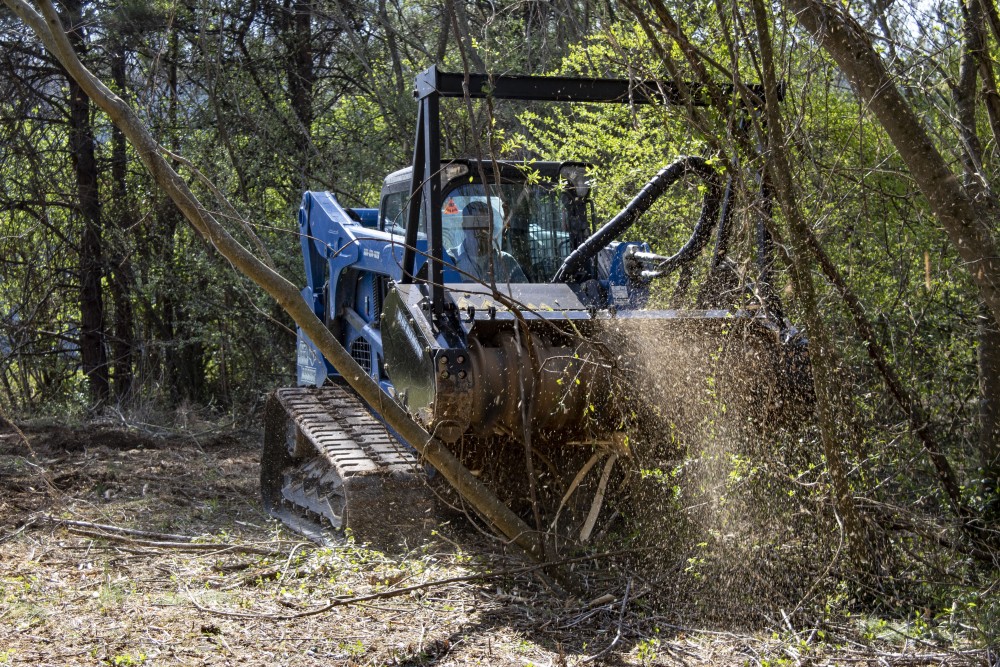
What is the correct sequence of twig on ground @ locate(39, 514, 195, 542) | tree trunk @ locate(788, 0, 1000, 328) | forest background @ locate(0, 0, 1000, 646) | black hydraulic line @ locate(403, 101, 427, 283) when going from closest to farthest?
tree trunk @ locate(788, 0, 1000, 328)
black hydraulic line @ locate(403, 101, 427, 283)
twig on ground @ locate(39, 514, 195, 542)
forest background @ locate(0, 0, 1000, 646)

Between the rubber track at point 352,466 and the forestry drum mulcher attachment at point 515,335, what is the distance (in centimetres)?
1

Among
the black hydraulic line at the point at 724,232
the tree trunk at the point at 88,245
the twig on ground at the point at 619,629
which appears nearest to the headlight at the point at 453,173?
the black hydraulic line at the point at 724,232

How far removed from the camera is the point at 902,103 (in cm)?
369

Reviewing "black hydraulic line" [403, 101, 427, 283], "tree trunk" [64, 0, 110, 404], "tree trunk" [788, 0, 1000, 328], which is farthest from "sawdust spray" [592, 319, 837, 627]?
"tree trunk" [64, 0, 110, 404]

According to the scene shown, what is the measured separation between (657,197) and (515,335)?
106cm

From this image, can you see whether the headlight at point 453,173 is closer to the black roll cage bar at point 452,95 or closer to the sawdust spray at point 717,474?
the black roll cage bar at point 452,95

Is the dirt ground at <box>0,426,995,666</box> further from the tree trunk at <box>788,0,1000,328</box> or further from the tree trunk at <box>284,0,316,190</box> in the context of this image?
the tree trunk at <box>284,0,316,190</box>

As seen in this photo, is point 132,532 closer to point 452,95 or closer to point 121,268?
point 452,95

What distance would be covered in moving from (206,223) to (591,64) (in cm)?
459

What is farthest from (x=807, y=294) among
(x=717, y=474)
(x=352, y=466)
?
(x=352, y=466)

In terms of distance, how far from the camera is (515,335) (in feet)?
16.8

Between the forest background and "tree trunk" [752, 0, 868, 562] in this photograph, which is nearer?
"tree trunk" [752, 0, 868, 562]

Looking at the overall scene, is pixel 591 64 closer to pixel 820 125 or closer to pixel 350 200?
pixel 820 125

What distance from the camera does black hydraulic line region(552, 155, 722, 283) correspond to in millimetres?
5285
